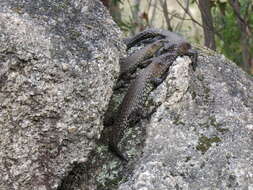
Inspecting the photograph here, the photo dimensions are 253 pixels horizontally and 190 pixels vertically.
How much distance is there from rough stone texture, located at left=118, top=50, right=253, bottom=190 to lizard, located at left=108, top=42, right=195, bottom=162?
0.28 feet

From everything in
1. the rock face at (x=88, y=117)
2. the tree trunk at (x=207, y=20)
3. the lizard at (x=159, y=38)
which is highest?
the tree trunk at (x=207, y=20)

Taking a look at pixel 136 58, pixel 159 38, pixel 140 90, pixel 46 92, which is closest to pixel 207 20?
pixel 159 38

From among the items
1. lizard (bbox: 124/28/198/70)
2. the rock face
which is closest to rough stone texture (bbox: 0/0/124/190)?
the rock face

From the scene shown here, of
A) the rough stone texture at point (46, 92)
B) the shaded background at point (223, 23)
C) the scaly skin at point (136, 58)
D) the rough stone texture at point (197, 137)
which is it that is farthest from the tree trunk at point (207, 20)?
the rough stone texture at point (46, 92)

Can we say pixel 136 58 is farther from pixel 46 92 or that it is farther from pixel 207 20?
pixel 207 20

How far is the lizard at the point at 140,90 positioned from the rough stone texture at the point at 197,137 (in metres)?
0.09

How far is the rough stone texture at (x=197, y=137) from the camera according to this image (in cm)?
411

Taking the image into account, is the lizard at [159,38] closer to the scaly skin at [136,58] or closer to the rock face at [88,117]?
the scaly skin at [136,58]

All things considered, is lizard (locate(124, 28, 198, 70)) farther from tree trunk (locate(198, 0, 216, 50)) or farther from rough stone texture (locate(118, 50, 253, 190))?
tree trunk (locate(198, 0, 216, 50))

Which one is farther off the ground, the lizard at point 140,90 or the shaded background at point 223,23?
the shaded background at point 223,23

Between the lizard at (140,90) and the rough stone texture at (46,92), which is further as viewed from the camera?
the lizard at (140,90)

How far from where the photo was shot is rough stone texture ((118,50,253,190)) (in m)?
4.11

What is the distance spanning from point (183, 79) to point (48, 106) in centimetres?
134

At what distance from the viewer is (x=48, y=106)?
371 cm
